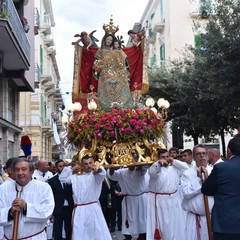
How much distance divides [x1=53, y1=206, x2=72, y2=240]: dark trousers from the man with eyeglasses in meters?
3.65

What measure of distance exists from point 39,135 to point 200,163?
2863 centimetres

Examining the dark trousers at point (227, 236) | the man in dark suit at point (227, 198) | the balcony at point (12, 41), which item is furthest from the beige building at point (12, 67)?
the dark trousers at point (227, 236)

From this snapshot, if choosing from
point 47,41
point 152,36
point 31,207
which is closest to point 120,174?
point 31,207

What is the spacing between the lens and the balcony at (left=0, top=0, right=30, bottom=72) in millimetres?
14164

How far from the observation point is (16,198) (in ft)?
18.4

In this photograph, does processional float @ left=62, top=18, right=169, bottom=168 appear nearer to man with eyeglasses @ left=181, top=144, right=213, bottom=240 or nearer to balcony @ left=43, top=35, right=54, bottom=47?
man with eyeglasses @ left=181, top=144, right=213, bottom=240

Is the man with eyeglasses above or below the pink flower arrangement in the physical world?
below

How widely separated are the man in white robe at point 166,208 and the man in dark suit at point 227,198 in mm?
3171

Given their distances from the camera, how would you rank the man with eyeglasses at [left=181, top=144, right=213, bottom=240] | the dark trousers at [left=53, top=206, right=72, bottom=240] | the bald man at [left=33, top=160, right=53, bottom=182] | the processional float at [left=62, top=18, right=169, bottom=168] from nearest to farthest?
the man with eyeglasses at [left=181, top=144, right=213, bottom=240], the processional float at [left=62, top=18, right=169, bottom=168], the dark trousers at [left=53, top=206, right=72, bottom=240], the bald man at [left=33, top=160, right=53, bottom=182]

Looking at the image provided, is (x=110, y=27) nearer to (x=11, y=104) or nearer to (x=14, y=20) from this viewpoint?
(x=14, y=20)

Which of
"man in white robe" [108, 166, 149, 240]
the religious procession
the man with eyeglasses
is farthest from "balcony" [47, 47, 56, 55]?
the man with eyeglasses

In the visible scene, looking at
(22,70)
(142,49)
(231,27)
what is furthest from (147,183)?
(22,70)

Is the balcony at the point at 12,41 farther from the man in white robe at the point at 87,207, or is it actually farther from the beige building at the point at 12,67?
the man in white robe at the point at 87,207

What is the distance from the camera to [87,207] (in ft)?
28.0
